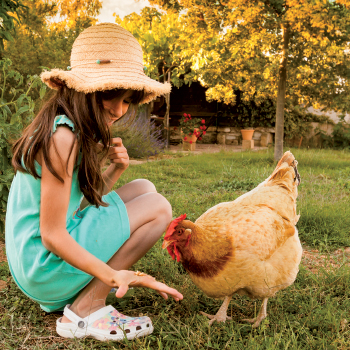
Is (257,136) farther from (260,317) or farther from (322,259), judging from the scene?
(260,317)

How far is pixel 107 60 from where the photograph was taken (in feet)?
5.36

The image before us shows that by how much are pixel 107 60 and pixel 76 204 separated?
29.3 inches

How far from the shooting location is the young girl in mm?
1442

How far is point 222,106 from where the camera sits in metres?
12.1

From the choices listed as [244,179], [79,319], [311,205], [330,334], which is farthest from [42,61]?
[330,334]

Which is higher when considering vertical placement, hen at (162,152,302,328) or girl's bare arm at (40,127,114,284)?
girl's bare arm at (40,127,114,284)

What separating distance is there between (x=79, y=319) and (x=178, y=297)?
0.59 metres

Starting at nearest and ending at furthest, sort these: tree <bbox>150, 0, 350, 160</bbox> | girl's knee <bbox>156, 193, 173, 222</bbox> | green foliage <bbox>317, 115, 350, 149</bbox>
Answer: girl's knee <bbox>156, 193, 173, 222</bbox>
tree <bbox>150, 0, 350, 160</bbox>
green foliage <bbox>317, 115, 350, 149</bbox>

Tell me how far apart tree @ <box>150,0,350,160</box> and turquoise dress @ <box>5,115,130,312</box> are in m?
4.07

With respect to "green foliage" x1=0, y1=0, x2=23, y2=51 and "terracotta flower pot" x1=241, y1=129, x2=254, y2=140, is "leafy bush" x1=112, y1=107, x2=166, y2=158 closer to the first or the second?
"terracotta flower pot" x1=241, y1=129, x2=254, y2=140

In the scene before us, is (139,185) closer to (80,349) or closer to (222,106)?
(80,349)

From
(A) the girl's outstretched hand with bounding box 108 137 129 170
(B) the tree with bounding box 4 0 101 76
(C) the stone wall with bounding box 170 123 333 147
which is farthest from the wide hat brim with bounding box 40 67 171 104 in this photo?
(C) the stone wall with bounding box 170 123 333 147

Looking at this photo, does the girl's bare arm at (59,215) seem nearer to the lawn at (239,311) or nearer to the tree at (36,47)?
the lawn at (239,311)

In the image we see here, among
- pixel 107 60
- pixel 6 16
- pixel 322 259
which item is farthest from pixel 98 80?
pixel 322 259
